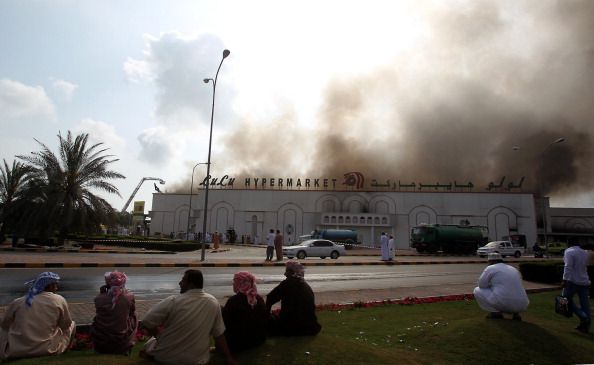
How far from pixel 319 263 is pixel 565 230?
199ft

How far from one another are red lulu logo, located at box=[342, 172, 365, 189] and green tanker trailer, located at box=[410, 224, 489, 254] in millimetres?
17876

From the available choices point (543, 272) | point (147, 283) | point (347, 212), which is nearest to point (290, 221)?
point (347, 212)

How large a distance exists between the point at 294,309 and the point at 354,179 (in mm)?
54035

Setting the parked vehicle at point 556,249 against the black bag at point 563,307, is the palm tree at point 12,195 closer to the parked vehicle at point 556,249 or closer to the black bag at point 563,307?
the black bag at point 563,307

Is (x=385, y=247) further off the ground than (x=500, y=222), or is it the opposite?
(x=500, y=222)

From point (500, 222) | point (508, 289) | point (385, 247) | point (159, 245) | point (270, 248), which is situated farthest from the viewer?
point (500, 222)

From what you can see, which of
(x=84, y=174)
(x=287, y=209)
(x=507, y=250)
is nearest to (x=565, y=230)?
(x=507, y=250)

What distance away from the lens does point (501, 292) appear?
6000 millimetres

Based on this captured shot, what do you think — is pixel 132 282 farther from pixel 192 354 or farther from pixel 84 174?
pixel 84 174

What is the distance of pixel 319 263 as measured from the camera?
21969 mm

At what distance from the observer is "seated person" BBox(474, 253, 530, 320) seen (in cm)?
596

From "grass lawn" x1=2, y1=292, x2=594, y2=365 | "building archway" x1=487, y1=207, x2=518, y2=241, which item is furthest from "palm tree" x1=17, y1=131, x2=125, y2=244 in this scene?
"building archway" x1=487, y1=207, x2=518, y2=241

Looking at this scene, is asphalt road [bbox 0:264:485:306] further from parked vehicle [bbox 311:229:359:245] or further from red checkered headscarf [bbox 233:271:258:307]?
parked vehicle [bbox 311:229:359:245]

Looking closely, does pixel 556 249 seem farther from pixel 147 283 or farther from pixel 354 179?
pixel 147 283
